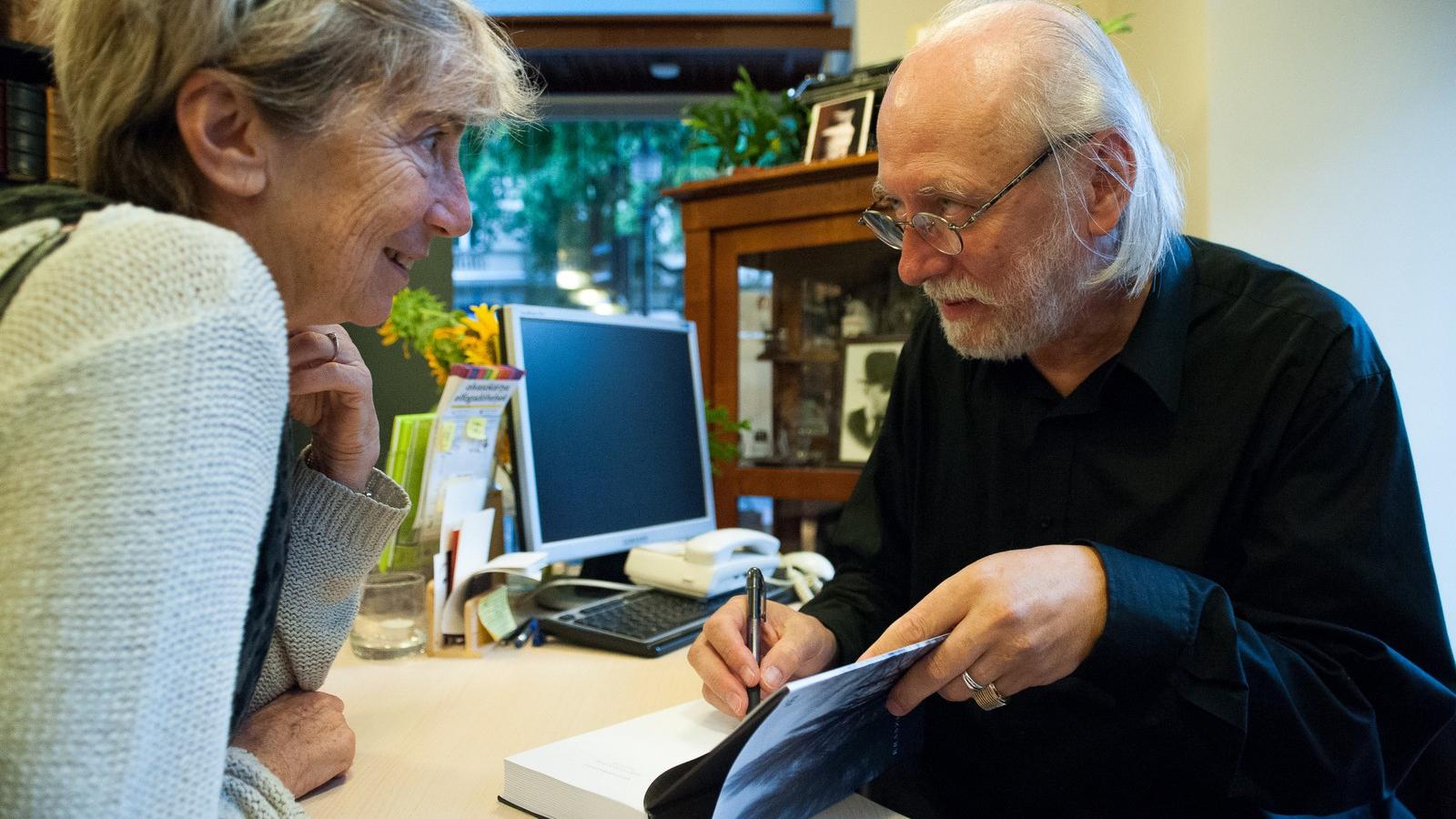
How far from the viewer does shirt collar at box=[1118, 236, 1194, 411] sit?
3.60 ft

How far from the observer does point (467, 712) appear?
42.6 inches

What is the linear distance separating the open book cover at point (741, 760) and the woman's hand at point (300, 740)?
0.58 feet

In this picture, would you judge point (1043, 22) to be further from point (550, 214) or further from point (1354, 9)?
point (550, 214)

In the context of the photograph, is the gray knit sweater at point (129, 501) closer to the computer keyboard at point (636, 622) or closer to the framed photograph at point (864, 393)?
the computer keyboard at point (636, 622)

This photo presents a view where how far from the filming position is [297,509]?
3.22ft

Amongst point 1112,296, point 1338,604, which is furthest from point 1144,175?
point 1338,604

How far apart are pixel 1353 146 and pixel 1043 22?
1235mm

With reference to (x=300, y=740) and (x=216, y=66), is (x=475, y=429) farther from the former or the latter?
(x=216, y=66)

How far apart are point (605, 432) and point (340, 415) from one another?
657mm

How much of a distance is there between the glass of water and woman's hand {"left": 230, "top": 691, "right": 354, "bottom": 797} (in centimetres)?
35

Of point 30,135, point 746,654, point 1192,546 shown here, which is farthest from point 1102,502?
point 30,135

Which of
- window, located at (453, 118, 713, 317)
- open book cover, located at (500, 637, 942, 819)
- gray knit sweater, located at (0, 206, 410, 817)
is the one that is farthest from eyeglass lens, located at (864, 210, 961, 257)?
window, located at (453, 118, 713, 317)

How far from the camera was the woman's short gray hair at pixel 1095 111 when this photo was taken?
112 cm

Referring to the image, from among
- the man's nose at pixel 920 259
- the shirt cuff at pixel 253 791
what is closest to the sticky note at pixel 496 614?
the shirt cuff at pixel 253 791
